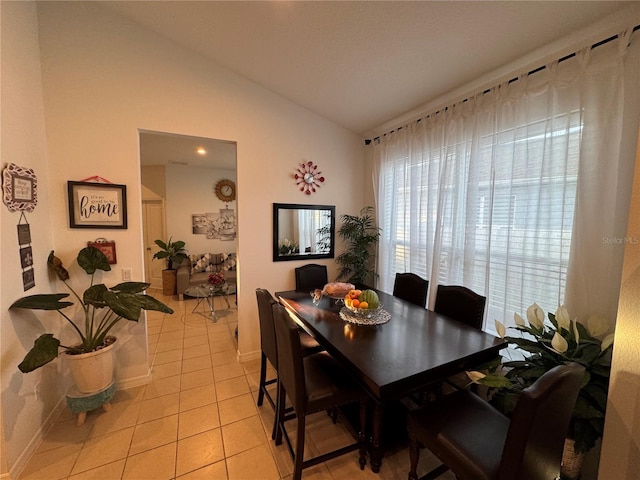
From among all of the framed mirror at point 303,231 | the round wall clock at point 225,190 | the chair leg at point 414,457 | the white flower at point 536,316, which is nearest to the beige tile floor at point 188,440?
the chair leg at point 414,457

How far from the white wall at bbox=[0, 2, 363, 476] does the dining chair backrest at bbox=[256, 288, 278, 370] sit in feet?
3.07

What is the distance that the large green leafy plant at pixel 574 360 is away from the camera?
49.2 inches

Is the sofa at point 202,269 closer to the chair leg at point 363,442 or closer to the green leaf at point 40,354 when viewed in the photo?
the green leaf at point 40,354

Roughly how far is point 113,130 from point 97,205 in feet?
2.13

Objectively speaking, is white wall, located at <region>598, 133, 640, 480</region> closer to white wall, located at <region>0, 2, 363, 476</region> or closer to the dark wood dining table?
the dark wood dining table

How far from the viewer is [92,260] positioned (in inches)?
80.4

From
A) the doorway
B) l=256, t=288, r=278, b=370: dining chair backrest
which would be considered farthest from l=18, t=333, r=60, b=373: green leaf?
the doorway

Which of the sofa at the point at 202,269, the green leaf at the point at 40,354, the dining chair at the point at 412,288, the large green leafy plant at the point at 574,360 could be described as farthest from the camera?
the sofa at the point at 202,269

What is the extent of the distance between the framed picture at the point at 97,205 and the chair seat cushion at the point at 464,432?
2.67 m

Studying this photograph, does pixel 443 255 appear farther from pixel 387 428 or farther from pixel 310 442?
pixel 310 442

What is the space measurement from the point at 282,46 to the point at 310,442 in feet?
9.94

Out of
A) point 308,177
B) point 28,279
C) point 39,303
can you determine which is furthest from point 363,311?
point 28,279

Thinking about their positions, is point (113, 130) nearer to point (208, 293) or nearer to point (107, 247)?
point (107, 247)

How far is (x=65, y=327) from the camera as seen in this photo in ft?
6.99
